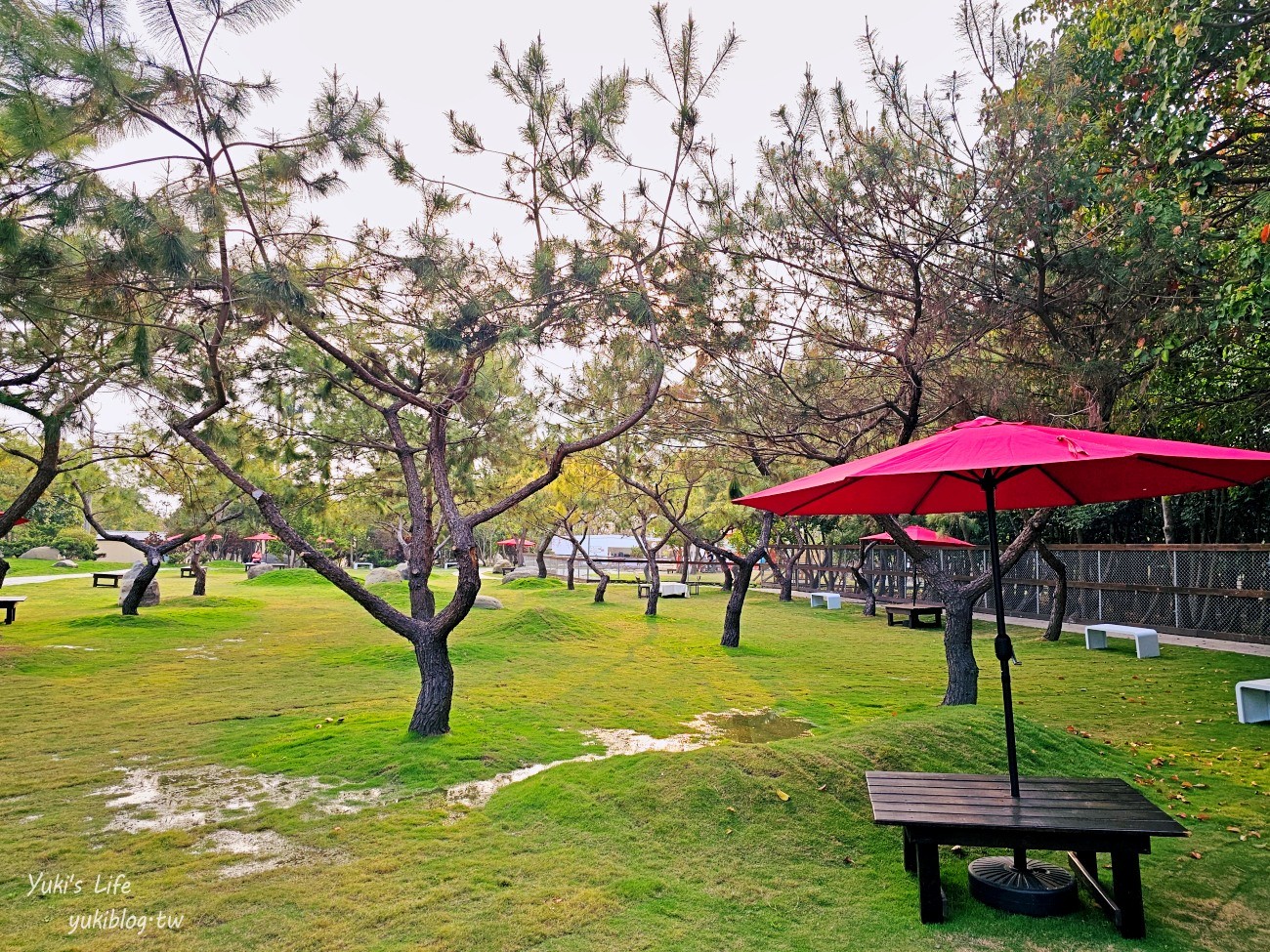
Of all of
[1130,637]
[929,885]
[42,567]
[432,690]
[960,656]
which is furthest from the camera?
[42,567]

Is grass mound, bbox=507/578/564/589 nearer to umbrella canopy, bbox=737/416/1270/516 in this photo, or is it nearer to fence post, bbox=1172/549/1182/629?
fence post, bbox=1172/549/1182/629

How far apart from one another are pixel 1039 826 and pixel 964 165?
419 centimetres

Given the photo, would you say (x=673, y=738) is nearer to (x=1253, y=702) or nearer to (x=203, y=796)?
(x=203, y=796)

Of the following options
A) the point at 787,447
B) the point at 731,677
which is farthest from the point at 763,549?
the point at 787,447

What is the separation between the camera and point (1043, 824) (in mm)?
2717

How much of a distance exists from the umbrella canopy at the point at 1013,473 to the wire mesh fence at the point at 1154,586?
195 inches

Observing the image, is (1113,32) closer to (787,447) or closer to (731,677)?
(787,447)

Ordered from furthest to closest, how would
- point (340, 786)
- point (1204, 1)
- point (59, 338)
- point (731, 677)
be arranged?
point (731, 677)
point (59, 338)
point (340, 786)
point (1204, 1)

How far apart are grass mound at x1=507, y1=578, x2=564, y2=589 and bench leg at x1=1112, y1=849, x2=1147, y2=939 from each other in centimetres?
2242

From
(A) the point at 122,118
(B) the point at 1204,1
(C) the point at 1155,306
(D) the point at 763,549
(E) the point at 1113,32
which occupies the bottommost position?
(D) the point at 763,549

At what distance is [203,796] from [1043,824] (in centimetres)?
454

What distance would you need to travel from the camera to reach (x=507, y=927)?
9.30 feet

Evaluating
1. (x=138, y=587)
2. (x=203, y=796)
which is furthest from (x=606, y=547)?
(x=203, y=796)

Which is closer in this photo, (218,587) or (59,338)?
(59,338)
